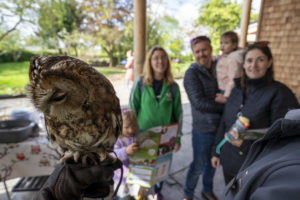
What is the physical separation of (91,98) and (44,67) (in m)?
0.22

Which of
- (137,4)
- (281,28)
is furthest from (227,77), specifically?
(281,28)

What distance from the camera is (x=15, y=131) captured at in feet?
6.47

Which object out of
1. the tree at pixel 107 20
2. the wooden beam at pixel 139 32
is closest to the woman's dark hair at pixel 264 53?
the wooden beam at pixel 139 32

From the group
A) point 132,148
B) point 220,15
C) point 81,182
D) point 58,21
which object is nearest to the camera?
point 81,182

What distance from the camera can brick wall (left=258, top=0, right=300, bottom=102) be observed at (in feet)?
12.4

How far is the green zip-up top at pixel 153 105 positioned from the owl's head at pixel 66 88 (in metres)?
1.20

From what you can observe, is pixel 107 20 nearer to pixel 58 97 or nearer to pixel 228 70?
pixel 228 70

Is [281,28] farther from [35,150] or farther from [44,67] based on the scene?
[35,150]

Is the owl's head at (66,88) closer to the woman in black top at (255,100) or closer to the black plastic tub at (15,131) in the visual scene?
the woman in black top at (255,100)

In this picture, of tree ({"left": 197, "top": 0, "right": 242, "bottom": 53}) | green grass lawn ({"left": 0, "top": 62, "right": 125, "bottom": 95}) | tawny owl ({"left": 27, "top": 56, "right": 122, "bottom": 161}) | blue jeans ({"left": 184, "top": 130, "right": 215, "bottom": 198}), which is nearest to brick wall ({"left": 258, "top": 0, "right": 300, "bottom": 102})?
blue jeans ({"left": 184, "top": 130, "right": 215, "bottom": 198})

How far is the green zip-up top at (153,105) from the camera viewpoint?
198cm

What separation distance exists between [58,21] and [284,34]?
11.9m

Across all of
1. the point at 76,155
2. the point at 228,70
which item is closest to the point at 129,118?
the point at 76,155

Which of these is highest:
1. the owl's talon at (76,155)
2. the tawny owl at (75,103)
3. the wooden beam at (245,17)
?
the wooden beam at (245,17)
